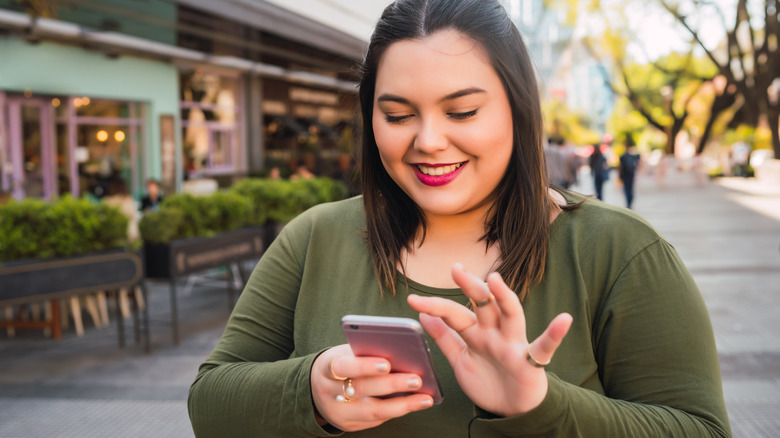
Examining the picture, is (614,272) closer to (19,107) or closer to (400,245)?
(400,245)

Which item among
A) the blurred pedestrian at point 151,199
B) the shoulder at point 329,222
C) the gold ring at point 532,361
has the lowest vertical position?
the blurred pedestrian at point 151,199

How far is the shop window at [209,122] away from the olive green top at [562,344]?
15965 mm

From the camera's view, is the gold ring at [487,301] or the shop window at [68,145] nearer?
the gold ring at [487,301]

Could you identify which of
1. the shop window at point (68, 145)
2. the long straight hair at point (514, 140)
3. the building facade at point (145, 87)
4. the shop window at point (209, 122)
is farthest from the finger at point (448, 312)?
the shop window at point (209, 122)

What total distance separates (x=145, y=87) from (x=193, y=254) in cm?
987

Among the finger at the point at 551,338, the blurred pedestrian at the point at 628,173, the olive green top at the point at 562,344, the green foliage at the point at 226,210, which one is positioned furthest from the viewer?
the blurred pedestrian at the point at 628,173

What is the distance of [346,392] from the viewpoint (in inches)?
47.8

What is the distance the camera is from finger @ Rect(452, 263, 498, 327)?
1.03m

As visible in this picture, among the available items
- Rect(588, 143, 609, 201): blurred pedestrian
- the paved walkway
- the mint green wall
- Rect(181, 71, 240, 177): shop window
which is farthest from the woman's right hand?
Rect(588, 143, 609, 201): blurred pedestrian

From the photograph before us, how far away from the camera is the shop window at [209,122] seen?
1684 centimetres

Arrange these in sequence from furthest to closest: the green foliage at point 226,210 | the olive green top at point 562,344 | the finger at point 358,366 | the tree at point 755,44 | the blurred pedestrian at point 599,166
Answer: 1. the tree at point 755,44
2. the blurred pedestrian at point 599,166
3. the green foliage at point 226,210
4. the olive green top at point 562,344
5. the finger at point 358,366

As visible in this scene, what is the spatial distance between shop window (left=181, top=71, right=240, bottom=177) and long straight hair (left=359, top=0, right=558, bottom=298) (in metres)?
16.0

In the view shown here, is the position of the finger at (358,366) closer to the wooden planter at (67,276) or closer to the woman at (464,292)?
the woman at (464,292)

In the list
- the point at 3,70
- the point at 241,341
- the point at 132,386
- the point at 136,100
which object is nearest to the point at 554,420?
the point at 241,341
